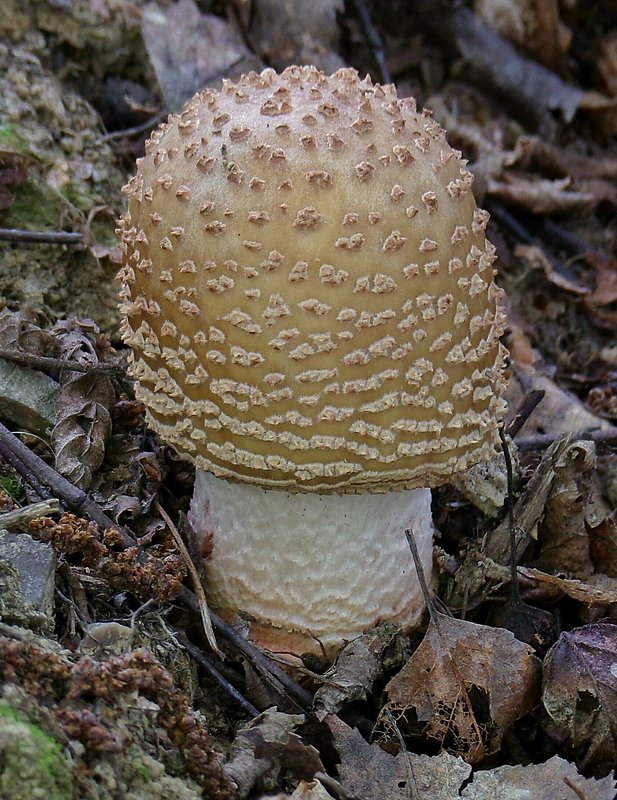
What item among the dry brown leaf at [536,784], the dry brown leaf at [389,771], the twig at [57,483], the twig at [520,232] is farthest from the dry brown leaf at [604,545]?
the twig at [520,232]

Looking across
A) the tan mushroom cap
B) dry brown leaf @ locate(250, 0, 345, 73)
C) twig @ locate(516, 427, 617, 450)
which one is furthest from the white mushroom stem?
dry brown leaf @ locate(250, 0, 345, 73)

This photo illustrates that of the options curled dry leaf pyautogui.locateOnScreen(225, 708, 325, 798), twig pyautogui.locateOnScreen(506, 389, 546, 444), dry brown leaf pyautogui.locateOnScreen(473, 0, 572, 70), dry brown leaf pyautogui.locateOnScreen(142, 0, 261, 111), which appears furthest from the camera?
dry brown leaf pyautogui.locateOnScreen(473, 0, 572, 70)

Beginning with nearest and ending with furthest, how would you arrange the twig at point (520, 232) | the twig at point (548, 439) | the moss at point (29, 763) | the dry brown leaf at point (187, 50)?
the moss at point (29, 763), the twig at point (548, 439), the dry brown leaf at point (187, 50), the twig at point (520, 232)

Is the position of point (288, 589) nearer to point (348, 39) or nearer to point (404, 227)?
point (404, 227)

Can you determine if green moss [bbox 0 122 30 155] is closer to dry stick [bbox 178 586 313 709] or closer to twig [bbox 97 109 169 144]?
twig [bbox 97 109 169 144]

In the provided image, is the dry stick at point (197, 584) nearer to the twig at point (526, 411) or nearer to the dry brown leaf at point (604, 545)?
the twig at point (526, 411)
